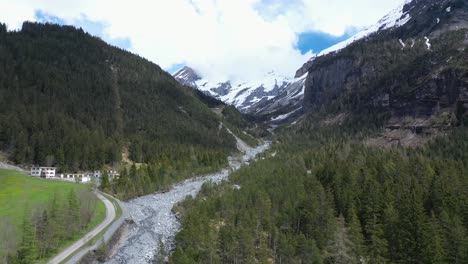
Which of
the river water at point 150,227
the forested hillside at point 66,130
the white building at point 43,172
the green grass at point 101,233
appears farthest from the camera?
the forested hillside at point 66,130

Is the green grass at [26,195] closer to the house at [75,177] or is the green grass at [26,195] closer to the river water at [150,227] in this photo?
the river water at [150,227]

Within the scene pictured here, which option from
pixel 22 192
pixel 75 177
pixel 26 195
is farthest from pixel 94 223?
pixel 75 177

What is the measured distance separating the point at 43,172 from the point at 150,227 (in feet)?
191

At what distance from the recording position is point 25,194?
294 feet

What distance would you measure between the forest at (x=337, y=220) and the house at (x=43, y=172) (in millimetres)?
48541

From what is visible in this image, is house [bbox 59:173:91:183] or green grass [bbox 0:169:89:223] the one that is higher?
house [bbox 59:173:91:183]

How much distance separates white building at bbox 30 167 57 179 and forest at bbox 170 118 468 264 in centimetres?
4854

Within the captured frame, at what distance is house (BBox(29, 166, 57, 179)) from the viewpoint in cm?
12070

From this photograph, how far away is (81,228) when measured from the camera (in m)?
70.1

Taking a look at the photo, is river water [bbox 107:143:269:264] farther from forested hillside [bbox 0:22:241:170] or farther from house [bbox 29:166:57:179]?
forested hillside [bbox 0:22:241:170]

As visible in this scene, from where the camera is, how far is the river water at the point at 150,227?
65438mm

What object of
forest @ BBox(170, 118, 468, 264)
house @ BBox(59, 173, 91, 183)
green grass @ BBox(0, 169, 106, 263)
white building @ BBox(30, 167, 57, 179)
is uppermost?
white building @ BBox(30, 167, 57, 179)

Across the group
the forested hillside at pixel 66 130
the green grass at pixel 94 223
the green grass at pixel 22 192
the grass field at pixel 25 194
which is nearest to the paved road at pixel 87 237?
the green grass at pixel 94 223

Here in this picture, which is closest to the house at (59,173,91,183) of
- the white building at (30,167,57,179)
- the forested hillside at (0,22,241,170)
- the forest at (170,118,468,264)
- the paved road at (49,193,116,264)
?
the white building at (30,167,57,179)
